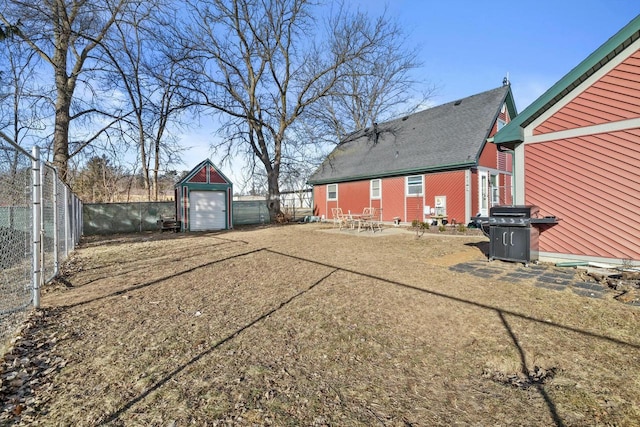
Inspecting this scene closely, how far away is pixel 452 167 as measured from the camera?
13734 mm

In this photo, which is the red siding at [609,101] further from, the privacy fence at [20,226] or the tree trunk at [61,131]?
the tree trunk at [61,131]

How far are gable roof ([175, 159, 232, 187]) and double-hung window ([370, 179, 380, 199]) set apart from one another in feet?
27.9

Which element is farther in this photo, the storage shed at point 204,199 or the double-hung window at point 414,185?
the storage shed at point 204,199

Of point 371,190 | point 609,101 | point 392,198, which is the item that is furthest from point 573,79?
point 371,190

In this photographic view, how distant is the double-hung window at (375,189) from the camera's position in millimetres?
17297

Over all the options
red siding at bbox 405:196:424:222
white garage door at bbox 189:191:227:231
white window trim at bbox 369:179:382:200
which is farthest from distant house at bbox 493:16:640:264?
white garage door at bbox 189:191:227:231

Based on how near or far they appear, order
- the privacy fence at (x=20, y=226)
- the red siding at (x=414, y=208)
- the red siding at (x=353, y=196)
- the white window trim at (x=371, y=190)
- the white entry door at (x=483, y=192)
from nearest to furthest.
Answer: the privacy fence at (x=20, y=226) < the white entry door at (x=483, y=192) < the red siding at (x=414, y=208) < the white window trim at (x=371, y=190) < the red siding at (x=353, y=196)

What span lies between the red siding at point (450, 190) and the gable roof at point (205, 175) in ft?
36.7

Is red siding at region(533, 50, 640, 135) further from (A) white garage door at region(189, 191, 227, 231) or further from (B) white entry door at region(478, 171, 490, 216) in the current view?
(A) white garage door at region(189, 191, 227, 231)

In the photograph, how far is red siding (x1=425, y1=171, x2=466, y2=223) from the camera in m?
13.5

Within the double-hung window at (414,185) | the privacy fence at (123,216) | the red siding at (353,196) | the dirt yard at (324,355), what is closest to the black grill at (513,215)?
the dirt yard at (324,355)

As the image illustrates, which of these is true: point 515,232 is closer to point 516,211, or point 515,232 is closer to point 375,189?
point 516,211

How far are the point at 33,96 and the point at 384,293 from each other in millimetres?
16134

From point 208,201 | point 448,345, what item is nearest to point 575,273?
point 448,345
